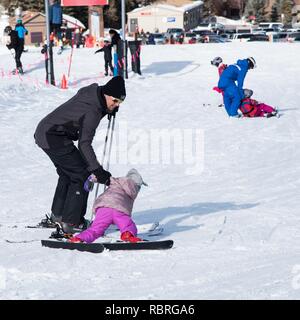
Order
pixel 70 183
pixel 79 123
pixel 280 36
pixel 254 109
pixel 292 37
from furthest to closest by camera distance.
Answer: pixel 280 36, pixel 292 37, pixel 254 109, pixel 70 183, pixel 79 123

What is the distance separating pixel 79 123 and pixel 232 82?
30.9ft

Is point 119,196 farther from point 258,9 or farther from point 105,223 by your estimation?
point 258,9

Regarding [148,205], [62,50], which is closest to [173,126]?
[148,205]

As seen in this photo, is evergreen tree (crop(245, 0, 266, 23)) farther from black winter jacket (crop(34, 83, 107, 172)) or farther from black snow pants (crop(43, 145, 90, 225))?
black winter jacket (crop(34, 83, 107, 172))

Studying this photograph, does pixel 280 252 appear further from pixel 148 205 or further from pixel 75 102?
pixel 148 205

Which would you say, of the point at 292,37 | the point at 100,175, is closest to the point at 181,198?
the point at 100,175

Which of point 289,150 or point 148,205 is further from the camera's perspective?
point 289,150

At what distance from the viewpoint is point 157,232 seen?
23.4 ft

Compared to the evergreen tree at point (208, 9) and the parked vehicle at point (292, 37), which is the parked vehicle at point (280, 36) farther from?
the evergreen tree at point (208, 9)

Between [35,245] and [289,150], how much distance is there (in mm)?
6205

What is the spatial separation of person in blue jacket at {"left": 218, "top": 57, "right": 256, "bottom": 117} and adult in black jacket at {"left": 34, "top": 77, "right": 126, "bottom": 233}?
8.62 metres

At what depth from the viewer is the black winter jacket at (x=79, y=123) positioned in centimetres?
629

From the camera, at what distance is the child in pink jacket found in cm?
628

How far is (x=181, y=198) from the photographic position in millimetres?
8977
